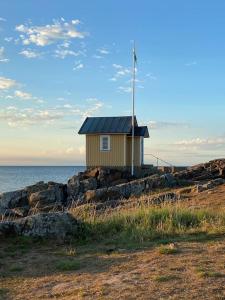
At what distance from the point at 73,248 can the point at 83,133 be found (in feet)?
86.4

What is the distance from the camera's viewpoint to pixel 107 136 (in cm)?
3569

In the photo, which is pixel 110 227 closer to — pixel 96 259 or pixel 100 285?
pixel 96 259

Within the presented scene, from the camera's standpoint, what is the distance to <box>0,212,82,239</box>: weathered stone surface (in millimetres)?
10898

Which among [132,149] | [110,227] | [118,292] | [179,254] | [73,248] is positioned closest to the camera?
[118,292]

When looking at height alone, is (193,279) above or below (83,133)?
below

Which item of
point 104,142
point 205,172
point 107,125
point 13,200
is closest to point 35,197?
point 13,200

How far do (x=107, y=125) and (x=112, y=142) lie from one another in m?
1.41

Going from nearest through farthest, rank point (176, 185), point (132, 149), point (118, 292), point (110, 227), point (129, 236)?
1. point (118, 292)
2. point (129, 236)
3. point (110, 227)
4. point (176, 185)
5. point (132, 149)

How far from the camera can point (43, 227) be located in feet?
36.0

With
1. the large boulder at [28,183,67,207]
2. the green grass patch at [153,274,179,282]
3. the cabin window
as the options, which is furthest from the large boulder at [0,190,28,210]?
the green grass patch at [153,274,179,282]

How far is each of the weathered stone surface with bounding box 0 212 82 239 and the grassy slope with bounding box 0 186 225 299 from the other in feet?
0.94

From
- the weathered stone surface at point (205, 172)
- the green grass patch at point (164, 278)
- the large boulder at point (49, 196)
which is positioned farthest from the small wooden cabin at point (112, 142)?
the green grass patch at point (164, 278)

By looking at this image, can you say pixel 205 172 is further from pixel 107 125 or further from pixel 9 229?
pixel 9 229

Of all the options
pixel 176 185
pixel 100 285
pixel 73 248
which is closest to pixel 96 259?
pixel 73 248
